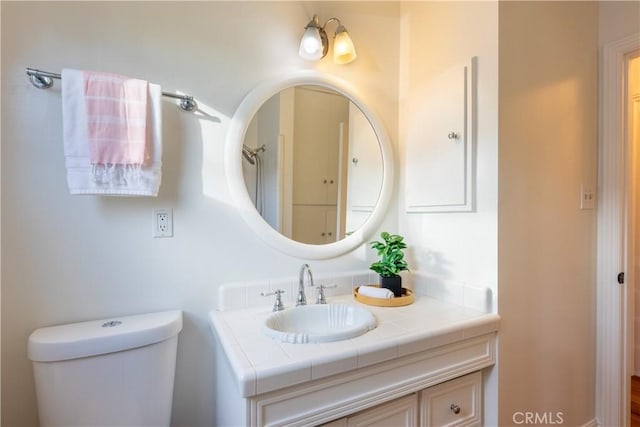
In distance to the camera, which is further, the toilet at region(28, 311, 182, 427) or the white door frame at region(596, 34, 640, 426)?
the white door frame at region(596, 34, 640, 426)

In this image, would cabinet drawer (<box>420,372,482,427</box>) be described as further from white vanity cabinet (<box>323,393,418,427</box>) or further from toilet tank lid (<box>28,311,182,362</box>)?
toilet tank lid (<box>28,311,182,362</box>)

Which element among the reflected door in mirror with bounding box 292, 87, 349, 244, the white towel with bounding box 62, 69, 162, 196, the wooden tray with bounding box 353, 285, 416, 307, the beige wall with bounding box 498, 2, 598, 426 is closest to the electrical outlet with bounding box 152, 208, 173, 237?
the white towel with bounding box 62, 69, 162, 196

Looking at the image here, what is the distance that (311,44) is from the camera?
4.38ft

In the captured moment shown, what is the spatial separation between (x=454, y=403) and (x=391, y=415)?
308 mm

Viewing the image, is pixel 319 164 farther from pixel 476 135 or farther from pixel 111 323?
pixel 111 323

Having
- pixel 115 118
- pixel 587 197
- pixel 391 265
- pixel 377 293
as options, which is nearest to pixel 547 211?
pixel 587 197

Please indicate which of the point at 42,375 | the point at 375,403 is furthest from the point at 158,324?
the point at 375,403

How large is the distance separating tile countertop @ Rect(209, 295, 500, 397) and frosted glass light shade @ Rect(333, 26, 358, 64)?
1155 mm

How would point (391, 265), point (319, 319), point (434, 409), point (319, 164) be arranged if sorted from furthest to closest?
point (319, 164)
point (391, 265)
point (319, 319)
point (434, 409)

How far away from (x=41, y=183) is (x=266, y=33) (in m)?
1.04

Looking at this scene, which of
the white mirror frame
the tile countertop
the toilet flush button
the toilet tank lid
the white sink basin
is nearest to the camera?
the tile countertop

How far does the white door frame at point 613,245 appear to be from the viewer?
150cm

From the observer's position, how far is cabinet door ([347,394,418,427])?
953 millimetres

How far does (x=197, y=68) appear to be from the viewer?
48.3 inches
